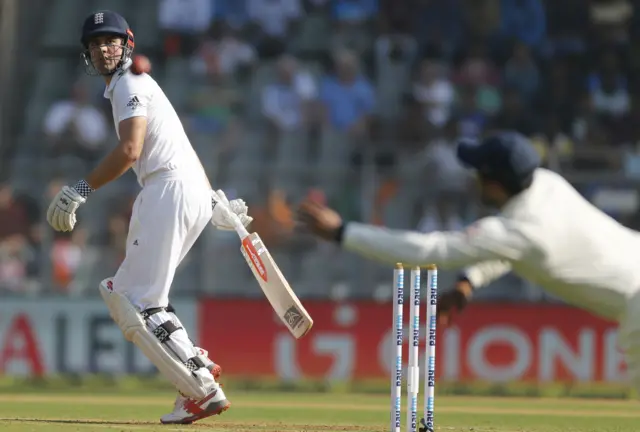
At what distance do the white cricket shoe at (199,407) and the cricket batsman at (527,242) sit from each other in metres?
1.91

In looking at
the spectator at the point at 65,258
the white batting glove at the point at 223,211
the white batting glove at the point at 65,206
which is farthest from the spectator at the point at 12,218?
the white batting glove at the point at 65,206

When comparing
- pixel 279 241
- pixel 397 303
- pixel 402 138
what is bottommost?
pixel 397 303

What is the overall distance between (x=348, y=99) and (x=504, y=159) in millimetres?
9705

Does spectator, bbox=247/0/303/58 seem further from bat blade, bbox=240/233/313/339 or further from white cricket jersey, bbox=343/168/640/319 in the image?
white cricket jersey, bbox=343/168/640/319

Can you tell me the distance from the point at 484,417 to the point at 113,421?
2.52 m

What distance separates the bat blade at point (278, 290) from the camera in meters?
7.16

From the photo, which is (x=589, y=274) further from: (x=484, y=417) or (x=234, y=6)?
(x=234, y=6)

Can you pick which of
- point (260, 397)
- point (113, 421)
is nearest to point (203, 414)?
point (113, 421)

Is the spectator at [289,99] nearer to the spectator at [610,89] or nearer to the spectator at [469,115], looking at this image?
the spectator at [469,115]

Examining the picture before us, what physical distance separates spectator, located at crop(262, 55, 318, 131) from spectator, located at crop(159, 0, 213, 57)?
4.77ft

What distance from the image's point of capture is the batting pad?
22.9 feet

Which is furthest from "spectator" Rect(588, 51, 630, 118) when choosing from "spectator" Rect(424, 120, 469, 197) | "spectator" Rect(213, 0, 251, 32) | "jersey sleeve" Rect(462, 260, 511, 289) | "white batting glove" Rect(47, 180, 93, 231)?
"jersey sleeve" Rect(462, 260, 511, 289)

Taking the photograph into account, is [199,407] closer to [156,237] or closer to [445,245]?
[156,237]

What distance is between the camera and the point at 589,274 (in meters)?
5.46
